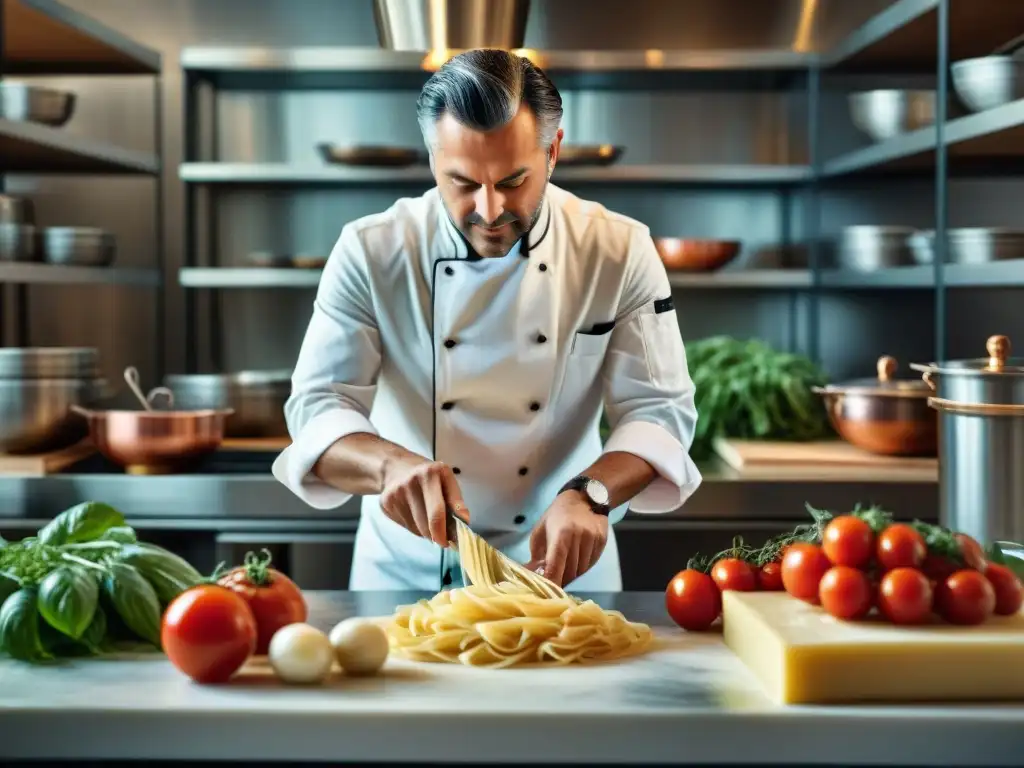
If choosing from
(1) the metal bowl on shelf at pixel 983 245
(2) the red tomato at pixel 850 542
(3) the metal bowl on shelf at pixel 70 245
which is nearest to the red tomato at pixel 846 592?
(2) the red tomato at pixel 850 542

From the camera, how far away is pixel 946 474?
2176 millimetres

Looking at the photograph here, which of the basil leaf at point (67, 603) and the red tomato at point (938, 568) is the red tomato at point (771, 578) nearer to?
the red tomato at point (938, 568)

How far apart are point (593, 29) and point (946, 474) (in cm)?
233

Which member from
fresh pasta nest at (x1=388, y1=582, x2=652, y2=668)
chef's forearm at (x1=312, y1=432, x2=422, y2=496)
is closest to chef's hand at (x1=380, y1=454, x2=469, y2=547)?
chef's forearm at (x1=312, y1=432, x2=422, y2=496)

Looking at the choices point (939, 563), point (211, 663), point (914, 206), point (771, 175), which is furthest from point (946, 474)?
point (914, 206)

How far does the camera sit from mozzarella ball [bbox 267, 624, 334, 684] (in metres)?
1.49

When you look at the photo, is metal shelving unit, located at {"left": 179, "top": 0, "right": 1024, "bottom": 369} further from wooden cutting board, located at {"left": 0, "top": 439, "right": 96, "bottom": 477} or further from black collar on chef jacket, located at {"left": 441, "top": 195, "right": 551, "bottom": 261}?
black collar on chef jacket, located at {"left": 441, "top": 195, "right": 551, "bottom": 261}

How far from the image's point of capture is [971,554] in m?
1.56

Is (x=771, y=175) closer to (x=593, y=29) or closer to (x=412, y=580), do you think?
(x=593, y=29)

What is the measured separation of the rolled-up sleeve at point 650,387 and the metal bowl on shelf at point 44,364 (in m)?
1.56

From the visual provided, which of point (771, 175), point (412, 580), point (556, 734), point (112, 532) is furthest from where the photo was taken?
point (771, 175)

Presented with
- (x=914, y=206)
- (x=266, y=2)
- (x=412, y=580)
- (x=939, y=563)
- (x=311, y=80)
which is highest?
(x=266, y=2)

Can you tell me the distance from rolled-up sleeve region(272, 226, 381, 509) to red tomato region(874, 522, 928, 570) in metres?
0.96

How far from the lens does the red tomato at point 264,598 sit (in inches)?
63.6
